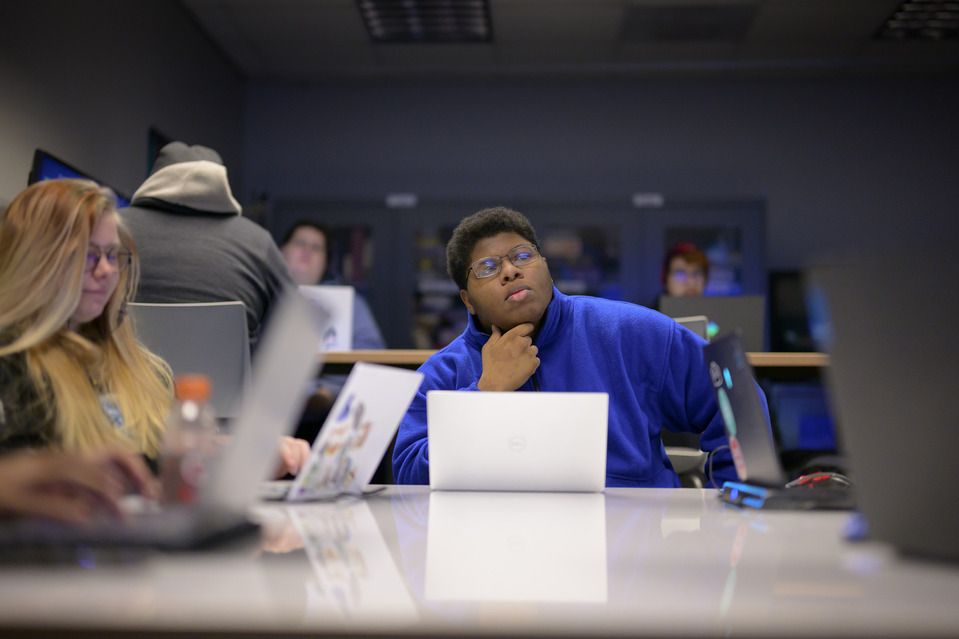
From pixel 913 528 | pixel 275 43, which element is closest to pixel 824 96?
pixel 275 43

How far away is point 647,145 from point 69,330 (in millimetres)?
5194

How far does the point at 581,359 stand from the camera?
1735 millimetres

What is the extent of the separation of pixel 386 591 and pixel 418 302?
5344mm

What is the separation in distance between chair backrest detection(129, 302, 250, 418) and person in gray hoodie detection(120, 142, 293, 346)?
24cm

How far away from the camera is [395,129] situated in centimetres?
615

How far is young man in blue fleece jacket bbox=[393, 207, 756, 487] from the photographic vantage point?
1644mm

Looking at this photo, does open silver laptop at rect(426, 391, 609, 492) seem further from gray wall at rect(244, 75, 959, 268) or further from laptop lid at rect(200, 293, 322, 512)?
gray wall at rect(244, 75, 959, 268)

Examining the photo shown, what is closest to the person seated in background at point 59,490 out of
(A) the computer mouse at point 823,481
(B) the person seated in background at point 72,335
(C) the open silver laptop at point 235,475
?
(C) the open silver laptop at point 235,475

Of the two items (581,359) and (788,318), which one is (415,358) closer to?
(581,359)

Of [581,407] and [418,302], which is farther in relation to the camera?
[418,302]

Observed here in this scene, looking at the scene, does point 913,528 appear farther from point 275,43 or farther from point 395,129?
point 395,129

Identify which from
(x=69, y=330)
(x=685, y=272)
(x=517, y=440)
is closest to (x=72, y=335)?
(x=69, y=330)

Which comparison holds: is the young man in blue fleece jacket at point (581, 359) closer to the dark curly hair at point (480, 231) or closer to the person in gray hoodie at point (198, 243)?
the dark curly hair at point (480, 231)

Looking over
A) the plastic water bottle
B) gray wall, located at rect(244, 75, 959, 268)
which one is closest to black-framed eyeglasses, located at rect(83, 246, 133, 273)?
the plastic water bottle
